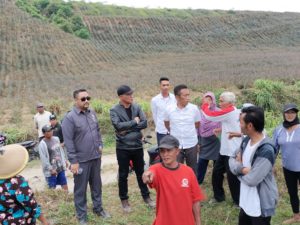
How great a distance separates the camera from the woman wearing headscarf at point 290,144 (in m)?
4.46

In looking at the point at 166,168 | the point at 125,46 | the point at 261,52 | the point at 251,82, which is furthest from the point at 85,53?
the point at 166,168

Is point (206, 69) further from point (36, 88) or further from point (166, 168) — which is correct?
point (166, 168)

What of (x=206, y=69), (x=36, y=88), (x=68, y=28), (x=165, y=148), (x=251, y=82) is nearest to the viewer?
(x=165, y=148)

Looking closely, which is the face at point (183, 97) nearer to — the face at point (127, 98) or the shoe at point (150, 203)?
the face at point (127, 98)

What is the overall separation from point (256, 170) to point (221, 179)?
2.25m

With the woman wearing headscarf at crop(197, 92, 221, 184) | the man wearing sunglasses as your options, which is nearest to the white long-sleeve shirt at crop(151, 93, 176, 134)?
the woman wearing headscarf at crop(197, 92, 221, 184)

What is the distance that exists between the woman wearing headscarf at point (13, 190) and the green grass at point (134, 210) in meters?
1.76

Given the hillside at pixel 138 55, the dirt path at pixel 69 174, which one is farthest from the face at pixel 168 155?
the hillside at pixel 138 55

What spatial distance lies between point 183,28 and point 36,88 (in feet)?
A: 95.1

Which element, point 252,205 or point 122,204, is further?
point 122,204

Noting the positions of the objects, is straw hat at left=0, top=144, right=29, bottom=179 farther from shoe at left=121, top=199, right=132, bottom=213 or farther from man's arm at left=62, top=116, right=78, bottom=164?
shoe at left=121, top=199, right=132, bottom=213

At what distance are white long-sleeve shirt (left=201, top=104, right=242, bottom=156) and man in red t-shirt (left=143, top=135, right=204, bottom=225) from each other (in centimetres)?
180

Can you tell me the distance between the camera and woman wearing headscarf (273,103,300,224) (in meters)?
4.46

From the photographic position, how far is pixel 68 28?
4150 centimetres
